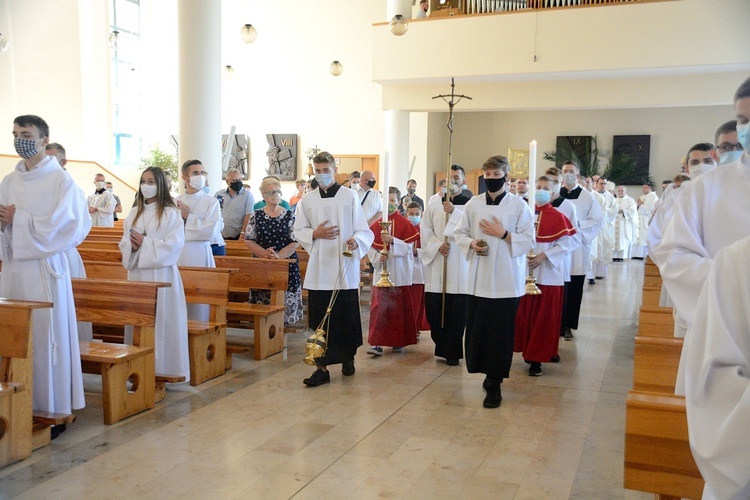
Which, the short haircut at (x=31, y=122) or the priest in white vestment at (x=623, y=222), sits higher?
the short haircut at (x=31, y=122)

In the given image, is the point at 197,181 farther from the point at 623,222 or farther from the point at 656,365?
the point at 623,222

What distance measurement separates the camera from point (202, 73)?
35.4ft

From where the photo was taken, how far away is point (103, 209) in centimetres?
1366

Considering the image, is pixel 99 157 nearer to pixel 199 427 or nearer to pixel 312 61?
pixel 312 61

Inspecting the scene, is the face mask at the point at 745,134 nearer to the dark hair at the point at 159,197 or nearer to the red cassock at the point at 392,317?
the dark hair at the point at 159,197

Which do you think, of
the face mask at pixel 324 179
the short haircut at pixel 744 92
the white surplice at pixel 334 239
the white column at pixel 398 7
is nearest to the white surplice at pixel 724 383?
the short haircut at pixel 744 92

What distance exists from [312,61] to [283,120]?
196 centimetres

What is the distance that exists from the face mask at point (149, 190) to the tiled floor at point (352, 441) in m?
1.64

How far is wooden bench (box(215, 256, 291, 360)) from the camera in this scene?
6785 millimetres

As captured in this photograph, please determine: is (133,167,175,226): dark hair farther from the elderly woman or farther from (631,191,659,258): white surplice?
(631,191,659,258): white surplice

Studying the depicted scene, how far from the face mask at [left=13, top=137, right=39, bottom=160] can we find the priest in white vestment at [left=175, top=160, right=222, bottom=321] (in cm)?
224

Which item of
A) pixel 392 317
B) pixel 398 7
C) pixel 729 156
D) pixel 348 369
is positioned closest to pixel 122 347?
pixel 348 369

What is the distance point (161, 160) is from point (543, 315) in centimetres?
1736

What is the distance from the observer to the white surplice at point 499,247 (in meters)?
5.39
